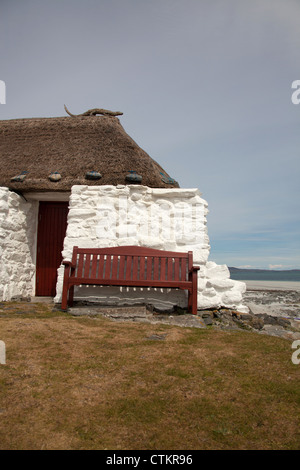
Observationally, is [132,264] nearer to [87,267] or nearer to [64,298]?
[87,267]

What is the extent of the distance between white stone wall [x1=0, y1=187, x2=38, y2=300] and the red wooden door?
0.46ft

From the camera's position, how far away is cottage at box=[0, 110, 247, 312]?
5715 millimetres

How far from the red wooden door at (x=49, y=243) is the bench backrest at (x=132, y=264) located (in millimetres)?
2193

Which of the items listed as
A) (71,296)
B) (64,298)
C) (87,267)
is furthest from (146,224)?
(64,298)

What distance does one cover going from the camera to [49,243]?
7.39 metres

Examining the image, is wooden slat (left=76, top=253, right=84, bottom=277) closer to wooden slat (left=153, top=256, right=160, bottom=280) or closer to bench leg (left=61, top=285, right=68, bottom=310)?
bench leg (left=61, top=285, right=68, bottom=310)

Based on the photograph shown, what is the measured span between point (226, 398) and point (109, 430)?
0.92 meters

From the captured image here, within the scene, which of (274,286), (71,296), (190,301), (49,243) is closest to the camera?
(190,301)

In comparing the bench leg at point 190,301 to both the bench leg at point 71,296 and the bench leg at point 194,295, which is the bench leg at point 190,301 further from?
the bench leg at point 71,296

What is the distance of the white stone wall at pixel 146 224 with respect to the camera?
18.7 feet

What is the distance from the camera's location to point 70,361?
287 cm

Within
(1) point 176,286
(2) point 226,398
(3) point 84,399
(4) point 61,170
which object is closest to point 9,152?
(4) point 61,170

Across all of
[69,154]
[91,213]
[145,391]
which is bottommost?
[145,391]

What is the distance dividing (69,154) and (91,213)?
196cm
